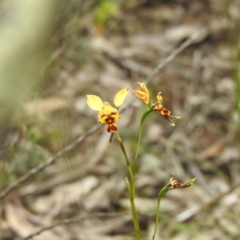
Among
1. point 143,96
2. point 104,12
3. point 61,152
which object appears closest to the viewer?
point 143,96

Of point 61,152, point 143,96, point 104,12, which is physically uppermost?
point 104,12

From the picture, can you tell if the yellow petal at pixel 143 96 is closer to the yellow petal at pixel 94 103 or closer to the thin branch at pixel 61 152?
the yellow petal at pixel 94 103

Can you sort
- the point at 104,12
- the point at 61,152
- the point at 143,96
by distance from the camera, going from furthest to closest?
1. the point at 104,12
2. the point at 61,152
3. the point at 143,96

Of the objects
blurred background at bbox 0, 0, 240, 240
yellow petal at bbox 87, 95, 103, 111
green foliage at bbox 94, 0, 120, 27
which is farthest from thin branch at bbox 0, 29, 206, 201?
green foliage at bbox 94, 0, 120, 27

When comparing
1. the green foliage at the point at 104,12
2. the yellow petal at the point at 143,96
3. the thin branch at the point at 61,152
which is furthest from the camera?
the green foliage at the point at 104,12

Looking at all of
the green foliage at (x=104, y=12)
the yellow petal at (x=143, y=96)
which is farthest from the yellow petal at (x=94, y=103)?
the green foliage at (x=104, y=12)

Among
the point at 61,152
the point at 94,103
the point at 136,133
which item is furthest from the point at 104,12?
the point at 94,103

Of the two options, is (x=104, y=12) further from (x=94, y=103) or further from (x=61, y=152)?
(x=94, y=103)

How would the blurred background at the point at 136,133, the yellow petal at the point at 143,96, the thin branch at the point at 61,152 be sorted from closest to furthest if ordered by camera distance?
the yellow petal at the point at 143,96, the thin branch at the point at 61,152, the blurred background at the point at 136,133

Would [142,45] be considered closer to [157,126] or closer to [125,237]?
[157,126]
